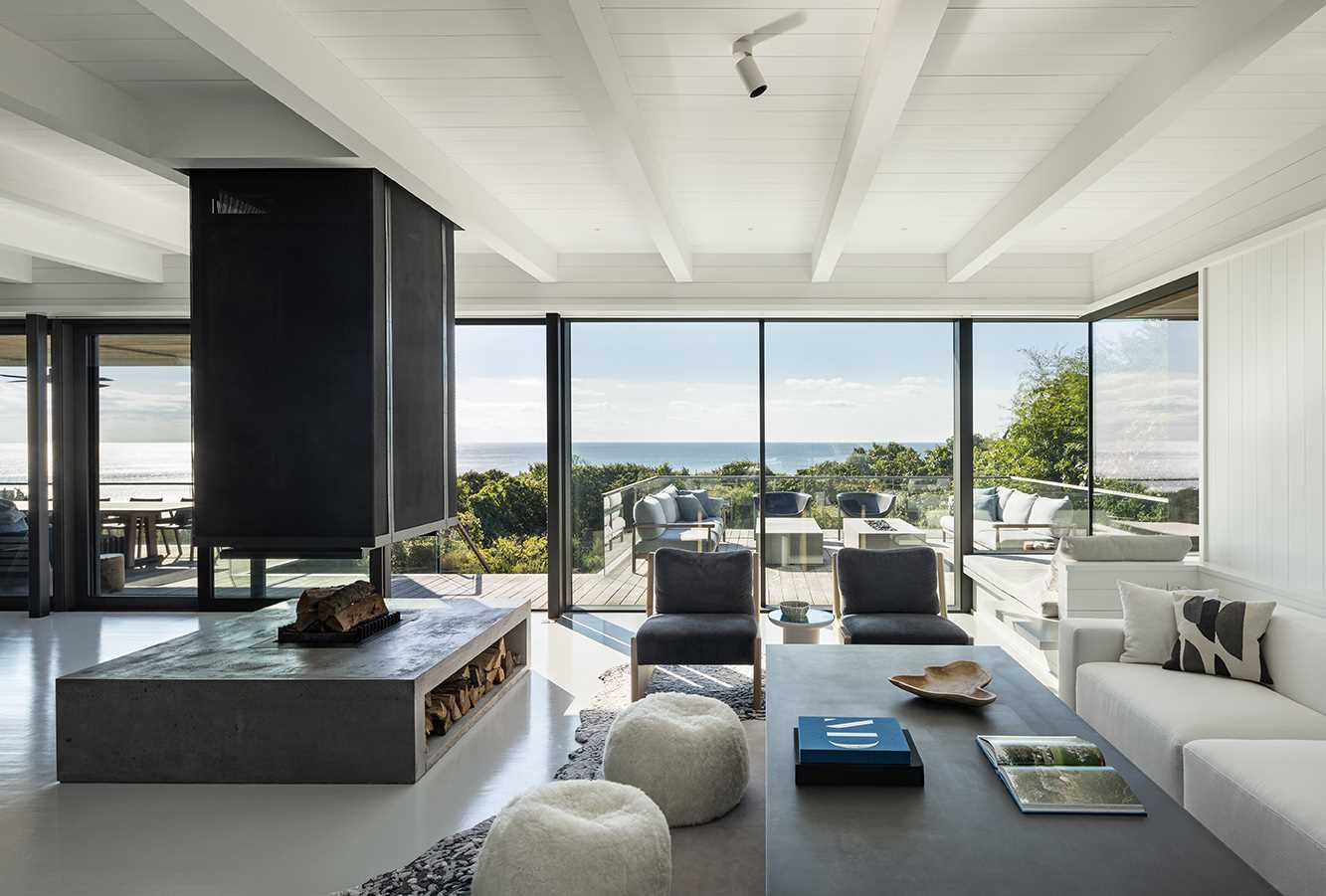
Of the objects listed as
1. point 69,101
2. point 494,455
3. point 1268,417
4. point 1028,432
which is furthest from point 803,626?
point 69,101

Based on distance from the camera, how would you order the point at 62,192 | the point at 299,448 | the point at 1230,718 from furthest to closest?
the point at 62,192 < the point at 299,448 < the point at 1230,718

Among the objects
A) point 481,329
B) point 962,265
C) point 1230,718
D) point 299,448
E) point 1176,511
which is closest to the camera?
point 1230,718

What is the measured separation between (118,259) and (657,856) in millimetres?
5771

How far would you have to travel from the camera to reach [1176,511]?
16.4ft

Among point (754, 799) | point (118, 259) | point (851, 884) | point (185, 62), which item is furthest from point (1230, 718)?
point (118, 259)

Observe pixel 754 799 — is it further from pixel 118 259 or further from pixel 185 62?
pixel 118 259

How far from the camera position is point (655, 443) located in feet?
21.6

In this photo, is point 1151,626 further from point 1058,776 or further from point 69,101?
point 69,101

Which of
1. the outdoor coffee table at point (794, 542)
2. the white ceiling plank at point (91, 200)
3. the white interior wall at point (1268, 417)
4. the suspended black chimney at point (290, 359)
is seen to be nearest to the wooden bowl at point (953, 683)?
the white interior wall at point (1268, 417)

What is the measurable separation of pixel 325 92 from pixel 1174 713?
3837 mm

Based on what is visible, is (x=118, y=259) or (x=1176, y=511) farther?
(x=118, y=259)

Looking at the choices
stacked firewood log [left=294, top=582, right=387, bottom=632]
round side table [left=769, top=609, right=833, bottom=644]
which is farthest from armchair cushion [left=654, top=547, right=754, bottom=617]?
stacked firewood log [left=294, top=582, right=387, bottom=632]

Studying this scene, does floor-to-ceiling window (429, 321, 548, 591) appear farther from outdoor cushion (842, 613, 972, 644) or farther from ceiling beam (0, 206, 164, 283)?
outdoor cushion (842, 613, 972, 644)

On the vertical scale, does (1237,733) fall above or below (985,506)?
below
